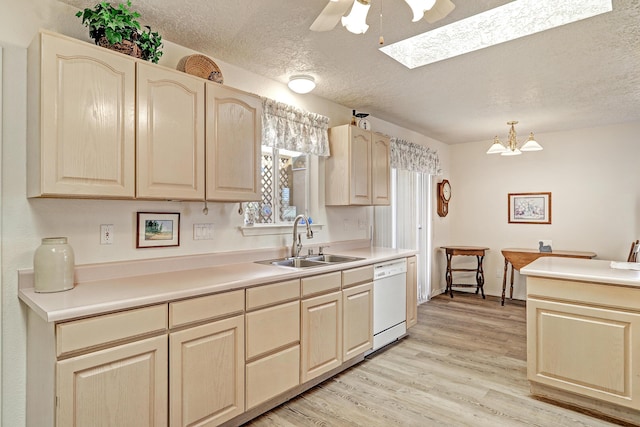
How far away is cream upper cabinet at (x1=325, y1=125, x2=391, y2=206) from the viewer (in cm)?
332

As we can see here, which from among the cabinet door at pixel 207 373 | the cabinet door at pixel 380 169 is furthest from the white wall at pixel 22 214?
the cabinet door at pixel 380 169

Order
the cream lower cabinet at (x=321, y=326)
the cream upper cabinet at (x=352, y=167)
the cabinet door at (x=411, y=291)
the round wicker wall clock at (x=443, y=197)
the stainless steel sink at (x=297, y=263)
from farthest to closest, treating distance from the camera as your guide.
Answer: the round wicker wall clock at (x=443, y=197) → the cabinet door at (x=411, y=291) → the cream upper cabinet at (x=352, y=167) → the stainless steel sink at (x=297, y=263) → the cream lower cabinet at (x=321, y=326)

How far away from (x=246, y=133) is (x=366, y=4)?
4.03 feet

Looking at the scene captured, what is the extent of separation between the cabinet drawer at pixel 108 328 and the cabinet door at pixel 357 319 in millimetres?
1456

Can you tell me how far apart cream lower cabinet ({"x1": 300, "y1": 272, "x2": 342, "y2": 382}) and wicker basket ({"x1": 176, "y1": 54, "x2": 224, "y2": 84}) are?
145cm

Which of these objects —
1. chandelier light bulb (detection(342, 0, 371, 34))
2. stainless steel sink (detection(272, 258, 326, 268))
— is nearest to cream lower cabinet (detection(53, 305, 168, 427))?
stainless steel sink (detection(272, 258, 326, 268))

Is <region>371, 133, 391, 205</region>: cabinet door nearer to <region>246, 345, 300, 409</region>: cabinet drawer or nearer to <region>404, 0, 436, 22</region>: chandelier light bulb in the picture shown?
<region>246, 345, 300, 409</region>: cabinet drawer

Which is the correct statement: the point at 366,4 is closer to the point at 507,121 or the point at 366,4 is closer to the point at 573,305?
the point at 573,305

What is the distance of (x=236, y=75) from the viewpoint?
8.97 ft

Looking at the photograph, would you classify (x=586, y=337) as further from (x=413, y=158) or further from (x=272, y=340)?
(x=413, y=158)

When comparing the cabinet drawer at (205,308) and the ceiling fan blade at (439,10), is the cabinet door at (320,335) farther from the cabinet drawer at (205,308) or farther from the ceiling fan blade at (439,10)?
the ceiling fan blade at (439,10)

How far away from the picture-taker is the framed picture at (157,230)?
7.11 feet

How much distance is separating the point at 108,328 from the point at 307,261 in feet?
5.52

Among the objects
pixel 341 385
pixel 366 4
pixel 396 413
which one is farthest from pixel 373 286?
pixel 366 4
